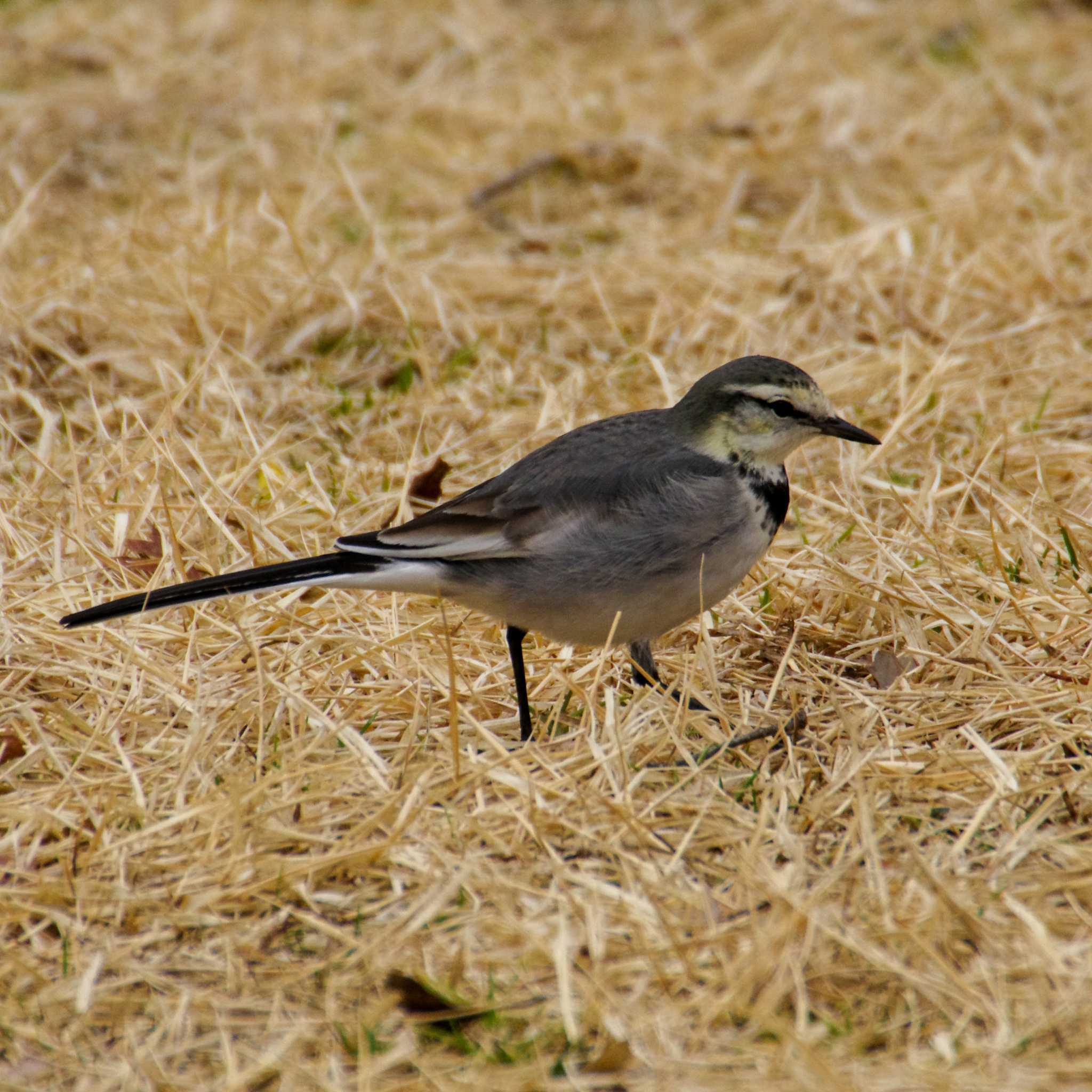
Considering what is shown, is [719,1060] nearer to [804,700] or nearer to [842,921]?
[842,921]

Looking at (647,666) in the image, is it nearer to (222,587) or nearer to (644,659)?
(644,659)

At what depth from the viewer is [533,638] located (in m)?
4.71

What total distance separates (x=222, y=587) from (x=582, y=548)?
953 millimetres

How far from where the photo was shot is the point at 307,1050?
9.57 feet

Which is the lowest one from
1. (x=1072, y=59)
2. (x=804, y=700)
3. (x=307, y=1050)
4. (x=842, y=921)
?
(x=1072, y=59)

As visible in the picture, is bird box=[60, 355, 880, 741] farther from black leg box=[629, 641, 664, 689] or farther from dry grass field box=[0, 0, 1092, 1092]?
dry grass field box=[0, 0, 1092, 1092]

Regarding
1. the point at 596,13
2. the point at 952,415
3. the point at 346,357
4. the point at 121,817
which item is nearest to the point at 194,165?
the point at 346,357

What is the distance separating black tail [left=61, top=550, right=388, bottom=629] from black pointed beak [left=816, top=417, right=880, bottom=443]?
4.62ft

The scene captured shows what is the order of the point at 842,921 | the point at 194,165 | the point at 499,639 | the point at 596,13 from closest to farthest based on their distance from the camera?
the point at 842,921 → the point at 499,639 → the point at 194,165 → the point at 596,13

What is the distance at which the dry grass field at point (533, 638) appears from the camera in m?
3.01

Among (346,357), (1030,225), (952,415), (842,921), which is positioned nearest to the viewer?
(842,921)

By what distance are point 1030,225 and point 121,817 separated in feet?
18.2

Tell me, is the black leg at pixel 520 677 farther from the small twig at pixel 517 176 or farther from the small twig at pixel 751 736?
the small twig at pixel 517 176

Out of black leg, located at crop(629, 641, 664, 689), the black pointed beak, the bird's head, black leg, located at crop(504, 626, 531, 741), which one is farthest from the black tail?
the black pointed beak
